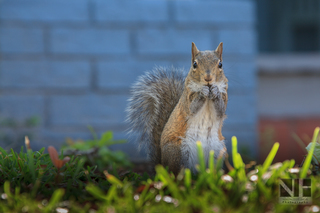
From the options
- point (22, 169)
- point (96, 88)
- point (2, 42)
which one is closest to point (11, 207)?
point (22, 169)

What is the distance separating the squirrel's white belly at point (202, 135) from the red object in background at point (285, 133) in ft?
6.24

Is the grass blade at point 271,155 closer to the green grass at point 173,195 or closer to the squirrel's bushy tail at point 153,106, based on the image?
the green grass at point 173,195

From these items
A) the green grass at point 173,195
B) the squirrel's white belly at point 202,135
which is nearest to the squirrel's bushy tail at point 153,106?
the squirrel's white belly at point 202,135

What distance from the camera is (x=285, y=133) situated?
3.26m

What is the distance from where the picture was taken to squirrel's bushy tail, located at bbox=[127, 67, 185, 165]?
155cm

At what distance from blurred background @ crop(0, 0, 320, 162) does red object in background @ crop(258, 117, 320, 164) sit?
10 millimetres

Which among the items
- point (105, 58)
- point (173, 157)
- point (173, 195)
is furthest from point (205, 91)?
point (105, 58)

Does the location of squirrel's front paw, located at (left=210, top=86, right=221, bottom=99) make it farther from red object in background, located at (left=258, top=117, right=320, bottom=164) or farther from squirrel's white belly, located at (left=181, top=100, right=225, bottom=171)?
red object in background, located at (left=258, top=117, right=320, bottom=164)

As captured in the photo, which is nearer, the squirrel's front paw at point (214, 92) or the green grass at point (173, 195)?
the green grass at point (173, 195)

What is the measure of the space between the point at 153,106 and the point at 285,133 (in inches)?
80.8

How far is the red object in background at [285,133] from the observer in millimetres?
3145

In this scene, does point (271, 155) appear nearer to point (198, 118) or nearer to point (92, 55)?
point (198, 118)

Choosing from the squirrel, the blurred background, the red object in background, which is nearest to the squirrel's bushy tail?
the squirrel

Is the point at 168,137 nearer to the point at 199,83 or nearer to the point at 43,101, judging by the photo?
the point at 199,83
